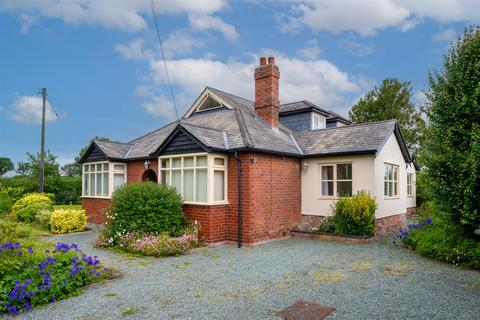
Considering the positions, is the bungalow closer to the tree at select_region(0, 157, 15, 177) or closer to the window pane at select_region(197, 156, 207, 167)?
the window pane at select_region(197, 156, 207, 167)

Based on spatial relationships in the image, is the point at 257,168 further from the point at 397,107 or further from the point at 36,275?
the point at 397,107

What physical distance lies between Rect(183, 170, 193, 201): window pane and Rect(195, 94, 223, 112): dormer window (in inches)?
239

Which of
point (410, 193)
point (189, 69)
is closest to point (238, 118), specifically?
point (189, 69)

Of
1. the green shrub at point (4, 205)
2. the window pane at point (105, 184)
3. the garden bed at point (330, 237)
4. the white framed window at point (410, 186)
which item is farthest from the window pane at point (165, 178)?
the white framed window at point (410, 186)

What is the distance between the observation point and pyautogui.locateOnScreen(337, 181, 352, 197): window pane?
42.1 ft

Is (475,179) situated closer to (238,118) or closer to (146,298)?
(146,298)

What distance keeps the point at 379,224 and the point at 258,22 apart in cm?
892

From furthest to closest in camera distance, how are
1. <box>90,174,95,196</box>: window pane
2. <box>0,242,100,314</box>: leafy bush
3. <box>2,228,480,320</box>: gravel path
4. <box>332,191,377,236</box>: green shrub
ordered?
<box>90,174,95,196</box>: window pane < <box>332,191,377,236</box>: green shrub < <box>0,242,100,314</box>: leafy bush < <box>2,228,480,320</box>: gravel path

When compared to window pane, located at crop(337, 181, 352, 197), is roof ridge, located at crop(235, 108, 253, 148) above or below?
above

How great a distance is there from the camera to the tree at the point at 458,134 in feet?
25.7

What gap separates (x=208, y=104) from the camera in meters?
17.6

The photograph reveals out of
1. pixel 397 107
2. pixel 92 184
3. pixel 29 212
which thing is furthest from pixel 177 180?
pixel 397 107

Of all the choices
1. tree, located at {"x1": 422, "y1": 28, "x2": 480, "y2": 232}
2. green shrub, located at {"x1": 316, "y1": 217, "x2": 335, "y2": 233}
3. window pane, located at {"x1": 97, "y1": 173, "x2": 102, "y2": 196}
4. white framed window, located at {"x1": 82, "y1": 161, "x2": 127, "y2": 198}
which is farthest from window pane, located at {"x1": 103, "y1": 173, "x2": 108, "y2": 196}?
tree, located at {"x1": 422, "y1": 28, "x2": 480, "y2": 232}

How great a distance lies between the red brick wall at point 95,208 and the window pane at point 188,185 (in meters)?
Answer: 5.79
